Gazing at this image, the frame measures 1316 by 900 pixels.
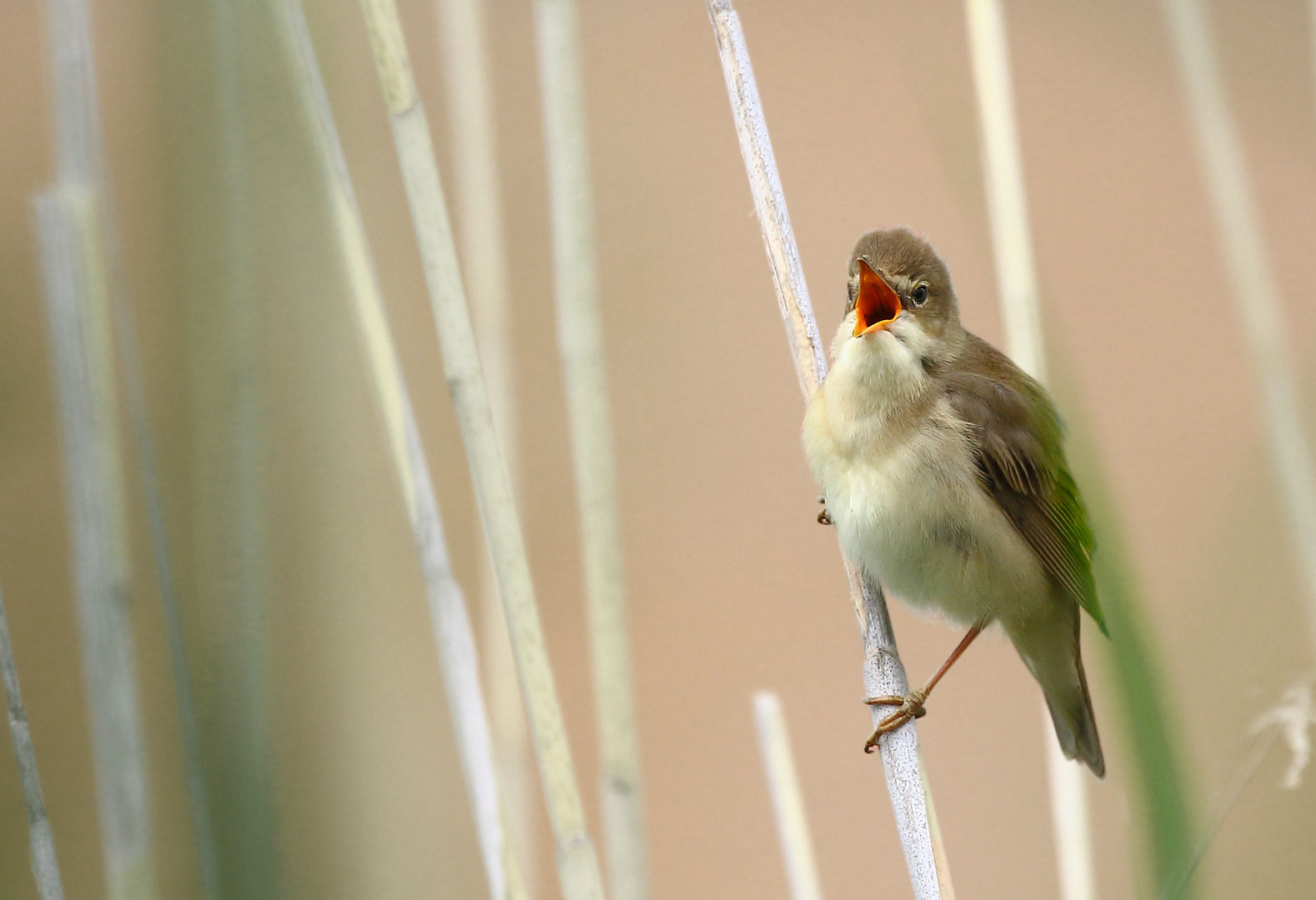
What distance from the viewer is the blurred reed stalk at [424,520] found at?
44.8 inches

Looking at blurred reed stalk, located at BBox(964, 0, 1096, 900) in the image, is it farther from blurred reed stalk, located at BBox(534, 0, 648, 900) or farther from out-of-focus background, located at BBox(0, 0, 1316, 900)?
blurred reed stalk, located at BBox(534, 0, 648, 900)

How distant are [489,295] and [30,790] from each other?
0.95 m

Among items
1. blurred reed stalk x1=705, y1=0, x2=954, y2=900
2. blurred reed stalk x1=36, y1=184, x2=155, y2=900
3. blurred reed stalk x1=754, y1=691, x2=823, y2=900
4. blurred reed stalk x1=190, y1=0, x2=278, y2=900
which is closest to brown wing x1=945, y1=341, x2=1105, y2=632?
blurred reed stalk x1=705, y1=0, x2=954, y2=900

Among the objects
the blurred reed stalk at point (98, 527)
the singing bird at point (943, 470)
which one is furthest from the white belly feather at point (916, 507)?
the blurred reed stalk at point (98, 527)

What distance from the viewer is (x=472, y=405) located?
113 cm

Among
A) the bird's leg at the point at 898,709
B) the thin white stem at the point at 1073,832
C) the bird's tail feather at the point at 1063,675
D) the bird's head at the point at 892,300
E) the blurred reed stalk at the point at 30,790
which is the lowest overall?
the thin white stem at the point at 1073,832

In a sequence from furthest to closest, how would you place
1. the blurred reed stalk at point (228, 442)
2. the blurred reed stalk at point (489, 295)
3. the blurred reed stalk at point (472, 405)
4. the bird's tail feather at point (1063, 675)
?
1. the blurred reed stalk at point (489, 295)
2. the bird's tail feather at point (1063, 675)
3. the blurred reed stalk at point (472, 405)
4. the blurred reed stalk at point (228, 442)

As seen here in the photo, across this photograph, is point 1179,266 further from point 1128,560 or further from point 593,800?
point 1128,560

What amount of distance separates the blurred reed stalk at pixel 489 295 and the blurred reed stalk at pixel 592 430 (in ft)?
1.21

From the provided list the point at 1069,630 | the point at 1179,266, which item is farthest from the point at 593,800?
the point at 1179,266

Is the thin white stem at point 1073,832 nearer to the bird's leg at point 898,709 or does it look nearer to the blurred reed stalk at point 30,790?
the bird's leg at point 898,709

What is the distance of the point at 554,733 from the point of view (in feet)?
3.60

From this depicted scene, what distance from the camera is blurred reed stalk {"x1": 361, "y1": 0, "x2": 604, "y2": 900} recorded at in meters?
1.10

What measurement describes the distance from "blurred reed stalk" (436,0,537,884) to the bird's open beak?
1.79 feet
